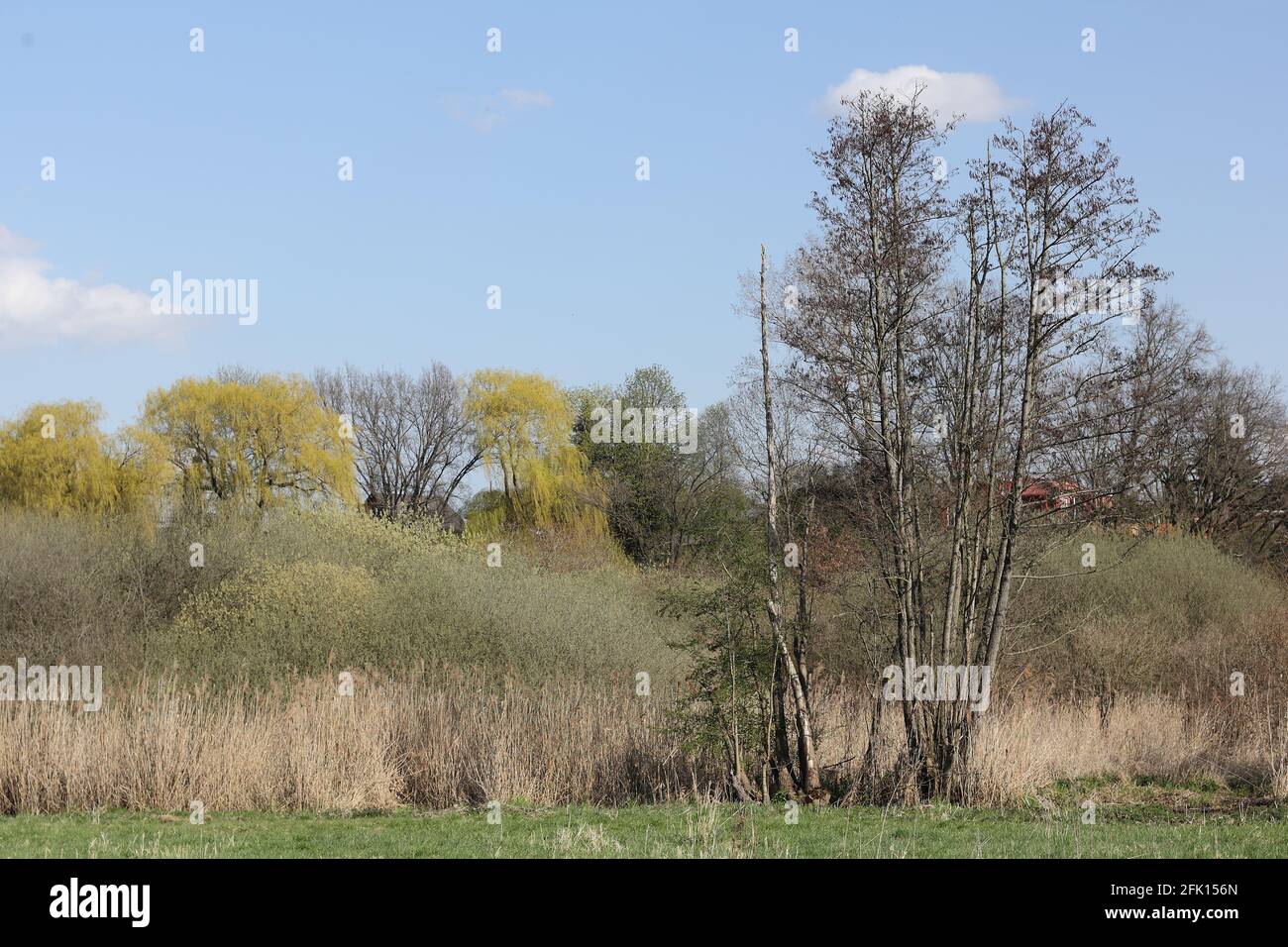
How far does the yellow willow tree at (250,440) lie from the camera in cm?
4900

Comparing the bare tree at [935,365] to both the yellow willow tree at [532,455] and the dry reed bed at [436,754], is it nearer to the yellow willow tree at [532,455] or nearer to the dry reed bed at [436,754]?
the dry reed bed at [436,754]

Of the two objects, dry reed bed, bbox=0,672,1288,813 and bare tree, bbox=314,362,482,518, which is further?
bare tree, bbox=314,362,482,518

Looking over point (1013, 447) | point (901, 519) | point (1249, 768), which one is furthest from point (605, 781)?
point (1249, 768)

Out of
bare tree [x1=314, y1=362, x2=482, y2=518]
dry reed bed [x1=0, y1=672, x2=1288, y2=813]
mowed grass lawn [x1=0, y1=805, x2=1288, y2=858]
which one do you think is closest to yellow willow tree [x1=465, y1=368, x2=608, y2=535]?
bare tree [x1=314, y1=362, x2=482, y2=518]

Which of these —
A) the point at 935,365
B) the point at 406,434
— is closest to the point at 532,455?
the point at 406,434

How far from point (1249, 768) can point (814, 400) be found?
351 inches

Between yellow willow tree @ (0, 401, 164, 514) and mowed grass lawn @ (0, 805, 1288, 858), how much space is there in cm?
3321

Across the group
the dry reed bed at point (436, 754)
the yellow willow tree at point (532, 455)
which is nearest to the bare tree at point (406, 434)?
the yellow willow tree at point (532, 455)

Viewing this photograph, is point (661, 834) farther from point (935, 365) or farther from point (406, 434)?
point (406, 434)

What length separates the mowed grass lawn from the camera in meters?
12.0

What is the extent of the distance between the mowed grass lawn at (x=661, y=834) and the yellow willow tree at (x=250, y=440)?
3450cm

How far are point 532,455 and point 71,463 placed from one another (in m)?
18.5

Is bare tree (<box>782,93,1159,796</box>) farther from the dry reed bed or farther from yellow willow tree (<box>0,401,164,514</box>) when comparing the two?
yellow willow tree (<box>0,401,164,514</box>)

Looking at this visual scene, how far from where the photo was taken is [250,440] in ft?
164
